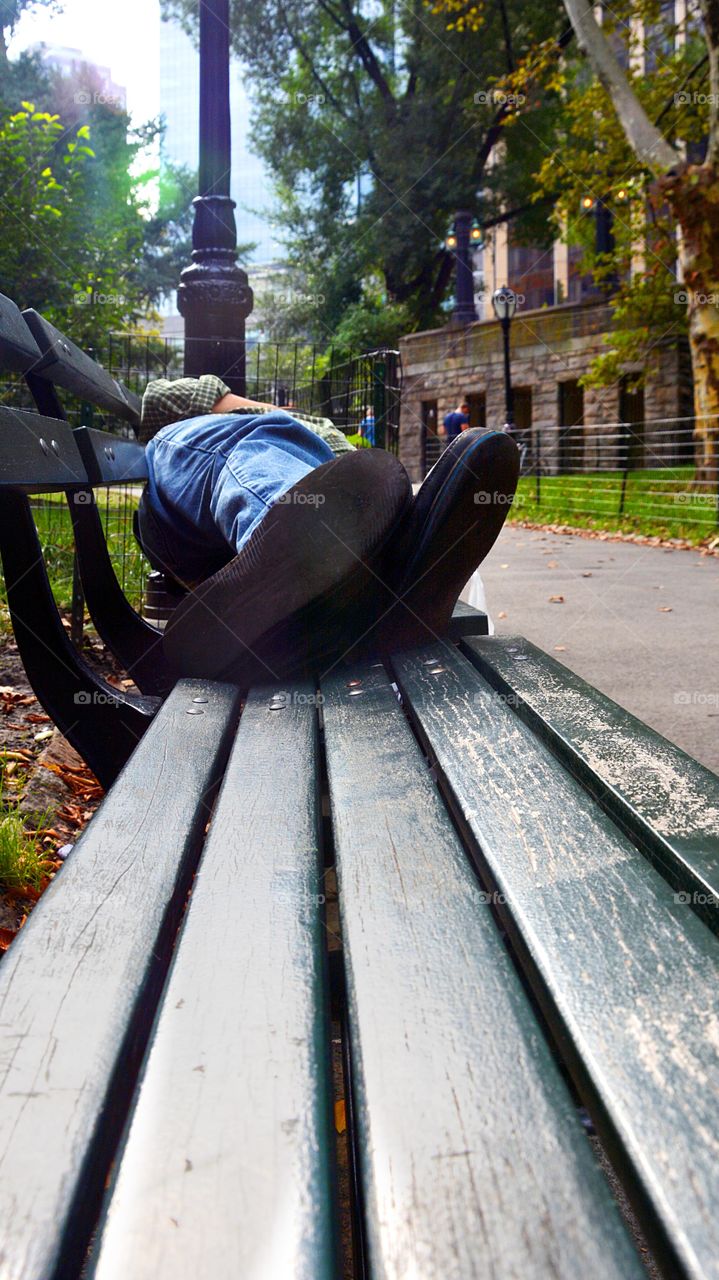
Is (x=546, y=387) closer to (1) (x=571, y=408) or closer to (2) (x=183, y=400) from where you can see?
(1) (x=571, y=408)

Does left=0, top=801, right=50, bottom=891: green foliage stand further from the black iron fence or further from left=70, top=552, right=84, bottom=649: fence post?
the black iron fence

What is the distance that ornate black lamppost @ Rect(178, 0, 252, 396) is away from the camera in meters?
5.51

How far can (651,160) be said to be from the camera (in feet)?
40.3

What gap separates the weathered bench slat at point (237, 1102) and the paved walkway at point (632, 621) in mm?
2372

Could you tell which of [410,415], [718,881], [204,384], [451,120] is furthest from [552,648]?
[451,120]

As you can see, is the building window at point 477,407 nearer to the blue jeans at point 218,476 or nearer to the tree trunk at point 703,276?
the tree trunk at point 703,276

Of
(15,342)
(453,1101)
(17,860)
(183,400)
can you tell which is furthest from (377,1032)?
(183,400)

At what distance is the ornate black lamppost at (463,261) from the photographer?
24312 millimetres

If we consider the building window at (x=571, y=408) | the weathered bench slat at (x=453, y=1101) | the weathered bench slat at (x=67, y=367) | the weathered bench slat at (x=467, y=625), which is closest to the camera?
the weathered bench slat at (x=453, y=1101)

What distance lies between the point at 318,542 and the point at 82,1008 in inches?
46.4

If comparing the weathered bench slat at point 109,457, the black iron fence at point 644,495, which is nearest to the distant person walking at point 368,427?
the black iron fence at point 644,495

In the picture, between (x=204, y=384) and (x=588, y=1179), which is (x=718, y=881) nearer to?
(x=588, y=1179)

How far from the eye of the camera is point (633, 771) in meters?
1.34

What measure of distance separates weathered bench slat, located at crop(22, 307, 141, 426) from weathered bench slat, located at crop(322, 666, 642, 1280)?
1.87 m
